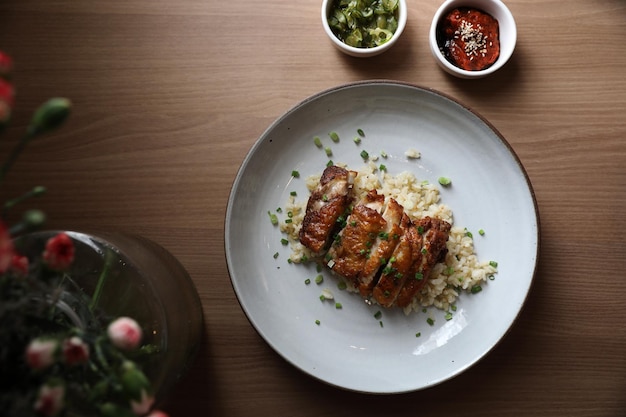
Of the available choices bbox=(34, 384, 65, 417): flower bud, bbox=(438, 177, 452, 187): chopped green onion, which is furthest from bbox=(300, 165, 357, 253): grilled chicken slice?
bbox=(34, 384, 65, 417): flower bud

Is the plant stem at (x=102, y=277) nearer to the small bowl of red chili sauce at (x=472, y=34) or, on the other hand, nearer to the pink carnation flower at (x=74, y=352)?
the pink carnation flower at (x=74, y=352)

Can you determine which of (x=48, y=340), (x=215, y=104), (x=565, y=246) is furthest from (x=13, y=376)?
(x=565, y=246)

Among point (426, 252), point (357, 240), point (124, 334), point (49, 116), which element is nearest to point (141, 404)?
point (124, 334)

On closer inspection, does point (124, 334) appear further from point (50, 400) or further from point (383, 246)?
point (383, 246)

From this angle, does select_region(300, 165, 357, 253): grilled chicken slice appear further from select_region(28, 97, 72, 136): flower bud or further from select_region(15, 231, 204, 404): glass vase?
select_region(28, 97, 72, 136): flower bud

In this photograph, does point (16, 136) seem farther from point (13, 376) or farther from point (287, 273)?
point (13, 376)

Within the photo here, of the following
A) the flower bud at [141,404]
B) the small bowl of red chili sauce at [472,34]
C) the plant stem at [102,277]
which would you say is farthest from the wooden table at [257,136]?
the flower bud at [141,404]
